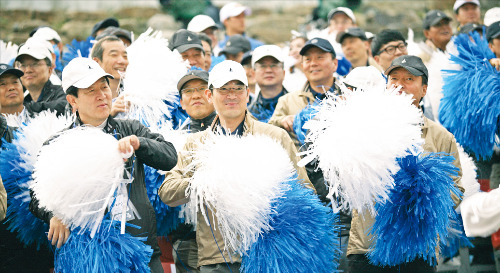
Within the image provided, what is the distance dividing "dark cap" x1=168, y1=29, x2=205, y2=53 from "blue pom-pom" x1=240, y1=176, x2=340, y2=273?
2.60m

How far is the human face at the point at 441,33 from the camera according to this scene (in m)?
7.44

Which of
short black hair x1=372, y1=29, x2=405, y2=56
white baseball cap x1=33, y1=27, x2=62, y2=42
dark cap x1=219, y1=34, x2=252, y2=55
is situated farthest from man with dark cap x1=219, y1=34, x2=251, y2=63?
white baseball cap x1=33, y1=27, x2=62, y2=42

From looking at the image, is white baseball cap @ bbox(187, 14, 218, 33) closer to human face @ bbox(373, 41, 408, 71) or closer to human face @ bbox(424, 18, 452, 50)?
human face @ bbox(373, 41, 408, 71)

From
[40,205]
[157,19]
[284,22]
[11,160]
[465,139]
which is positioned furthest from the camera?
[284,22]

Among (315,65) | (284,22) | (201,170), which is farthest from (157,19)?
(201,170)

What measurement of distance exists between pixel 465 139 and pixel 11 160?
12.3ft

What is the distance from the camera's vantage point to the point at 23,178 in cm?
461

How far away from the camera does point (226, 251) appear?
13.1 ft

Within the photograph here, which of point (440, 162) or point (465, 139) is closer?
point (440, 162)

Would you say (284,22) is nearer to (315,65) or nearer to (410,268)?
(315,65)

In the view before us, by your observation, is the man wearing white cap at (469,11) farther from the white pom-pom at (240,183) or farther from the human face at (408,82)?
the white pom-pom at (240,183)

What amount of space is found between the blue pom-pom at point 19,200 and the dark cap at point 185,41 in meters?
2.07

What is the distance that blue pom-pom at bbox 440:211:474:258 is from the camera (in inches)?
198

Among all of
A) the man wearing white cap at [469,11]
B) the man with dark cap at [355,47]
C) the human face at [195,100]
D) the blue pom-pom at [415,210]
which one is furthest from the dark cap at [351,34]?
the blue pom-pom at [415,210]
